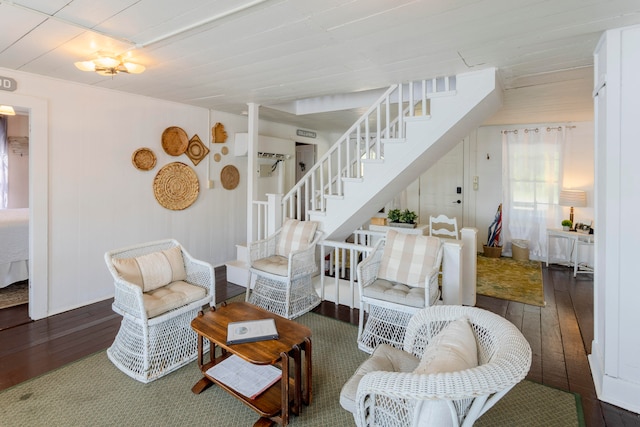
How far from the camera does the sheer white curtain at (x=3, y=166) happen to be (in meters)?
5.77

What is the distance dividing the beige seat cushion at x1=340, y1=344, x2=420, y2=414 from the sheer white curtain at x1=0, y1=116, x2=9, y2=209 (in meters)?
7.19

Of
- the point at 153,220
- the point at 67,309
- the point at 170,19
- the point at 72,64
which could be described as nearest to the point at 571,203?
the point at 170,19

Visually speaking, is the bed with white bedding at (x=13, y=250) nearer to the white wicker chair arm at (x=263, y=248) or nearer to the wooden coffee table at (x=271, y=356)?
the white wicker chair arm at (x=263, y=248)

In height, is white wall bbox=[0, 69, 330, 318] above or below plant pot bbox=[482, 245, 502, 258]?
above

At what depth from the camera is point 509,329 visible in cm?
134

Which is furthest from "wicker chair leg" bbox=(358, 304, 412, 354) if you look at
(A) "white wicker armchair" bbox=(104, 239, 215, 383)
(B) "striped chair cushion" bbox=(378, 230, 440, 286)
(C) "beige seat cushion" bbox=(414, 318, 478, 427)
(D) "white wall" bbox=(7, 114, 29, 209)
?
(D) "white wall" bbox=(7, 114, 29, 209)

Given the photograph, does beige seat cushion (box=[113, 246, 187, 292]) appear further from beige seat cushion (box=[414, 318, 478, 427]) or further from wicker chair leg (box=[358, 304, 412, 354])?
beige seat cushion (box=[414, 318, 478, 427])

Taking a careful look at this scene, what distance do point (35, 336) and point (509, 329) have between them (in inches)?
142

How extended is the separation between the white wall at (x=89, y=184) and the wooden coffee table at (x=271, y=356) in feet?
7.03

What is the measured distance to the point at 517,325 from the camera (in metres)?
3.13

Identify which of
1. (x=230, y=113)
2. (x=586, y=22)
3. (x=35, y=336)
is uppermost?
(x=230, y=113)

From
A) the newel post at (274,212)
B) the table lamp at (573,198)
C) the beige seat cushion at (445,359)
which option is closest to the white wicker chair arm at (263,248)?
the newel post at (274,212)

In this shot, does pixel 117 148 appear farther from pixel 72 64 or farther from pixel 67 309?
pixel 67 309

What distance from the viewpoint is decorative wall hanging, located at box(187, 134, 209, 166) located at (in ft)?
14.7
